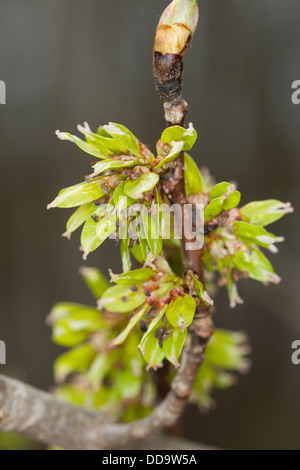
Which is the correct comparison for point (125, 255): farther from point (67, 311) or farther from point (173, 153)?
point (67, 311)

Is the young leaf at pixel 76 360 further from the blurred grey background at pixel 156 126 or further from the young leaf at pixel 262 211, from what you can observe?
the blurred grey background at pixel 156 126

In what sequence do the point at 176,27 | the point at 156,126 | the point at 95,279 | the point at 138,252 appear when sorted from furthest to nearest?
the point at 156,126 → the point at 95,279 → the point at 138,252 → the point at 176,27

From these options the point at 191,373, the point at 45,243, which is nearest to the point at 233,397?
the point at 45,243

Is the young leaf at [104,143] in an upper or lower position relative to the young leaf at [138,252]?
upper

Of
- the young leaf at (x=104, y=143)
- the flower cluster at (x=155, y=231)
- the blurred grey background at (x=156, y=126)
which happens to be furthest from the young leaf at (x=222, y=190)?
the blurred grey background at (x=156, y=126)

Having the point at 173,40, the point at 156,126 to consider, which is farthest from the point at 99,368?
the point at 156,126

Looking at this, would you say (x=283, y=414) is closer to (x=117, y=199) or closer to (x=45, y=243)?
(x=45, y=243)
